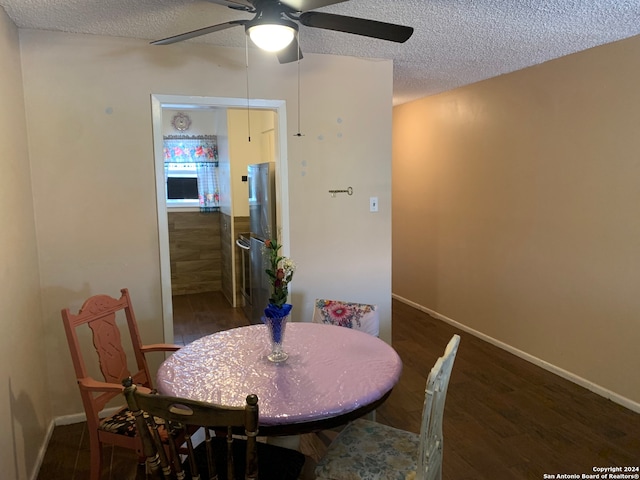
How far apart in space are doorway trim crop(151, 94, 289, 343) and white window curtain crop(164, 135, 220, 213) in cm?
287

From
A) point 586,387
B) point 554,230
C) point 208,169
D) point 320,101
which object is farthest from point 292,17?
point 208,169

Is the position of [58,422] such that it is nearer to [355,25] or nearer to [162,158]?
[162,158]

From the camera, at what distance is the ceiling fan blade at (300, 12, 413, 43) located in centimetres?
196

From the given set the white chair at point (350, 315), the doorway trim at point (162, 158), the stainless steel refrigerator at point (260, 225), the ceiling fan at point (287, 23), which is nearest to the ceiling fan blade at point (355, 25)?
the ceiling fan at point (287, 23)

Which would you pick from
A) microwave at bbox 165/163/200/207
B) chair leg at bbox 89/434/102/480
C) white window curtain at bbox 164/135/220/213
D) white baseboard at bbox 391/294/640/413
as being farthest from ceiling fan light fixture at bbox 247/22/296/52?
microwave at bbox 165/163/200/207

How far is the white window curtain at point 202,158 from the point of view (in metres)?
5.84

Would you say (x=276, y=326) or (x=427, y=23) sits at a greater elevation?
(x=427, y=23)

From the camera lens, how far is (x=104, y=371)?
216 cm

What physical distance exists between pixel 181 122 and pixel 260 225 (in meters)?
2.37

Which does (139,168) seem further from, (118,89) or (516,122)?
(516,122)

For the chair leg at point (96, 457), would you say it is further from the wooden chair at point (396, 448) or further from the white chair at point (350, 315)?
the white chair at point (350, 315)

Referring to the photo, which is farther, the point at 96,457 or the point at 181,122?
the point at 181,122

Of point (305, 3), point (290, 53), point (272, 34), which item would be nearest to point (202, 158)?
point (290, 53)

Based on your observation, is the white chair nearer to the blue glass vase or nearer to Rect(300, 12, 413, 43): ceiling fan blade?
the blue glass vase
